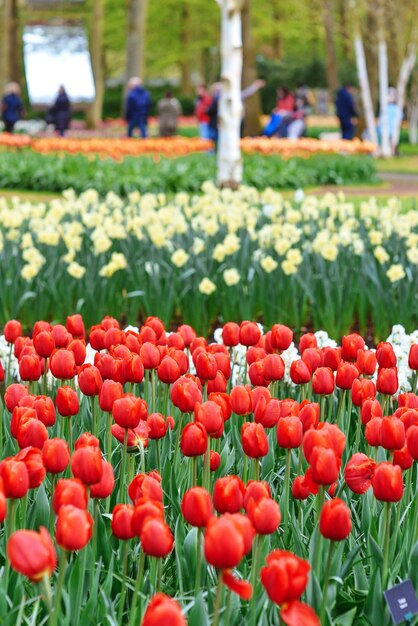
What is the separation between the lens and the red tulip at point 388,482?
1.94 meters

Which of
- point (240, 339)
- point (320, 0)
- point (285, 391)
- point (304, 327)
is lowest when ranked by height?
point (304, 327)

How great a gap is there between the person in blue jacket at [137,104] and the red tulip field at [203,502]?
69.2 ft

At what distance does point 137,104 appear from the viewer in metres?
24.0

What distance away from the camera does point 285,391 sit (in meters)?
3.53

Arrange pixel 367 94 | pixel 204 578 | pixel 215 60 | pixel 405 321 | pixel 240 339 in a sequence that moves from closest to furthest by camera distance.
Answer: pixel 204 578
pixel 240 339
pixel 405 321
pixel 367 94
pixel 215 60

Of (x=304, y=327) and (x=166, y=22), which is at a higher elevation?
(x=166, y=22)

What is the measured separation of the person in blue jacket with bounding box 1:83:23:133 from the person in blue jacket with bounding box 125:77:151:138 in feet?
8.98

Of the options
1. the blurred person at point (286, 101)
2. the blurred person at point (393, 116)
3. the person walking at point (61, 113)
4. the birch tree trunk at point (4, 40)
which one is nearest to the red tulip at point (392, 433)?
the blurred person at point (393, 116)

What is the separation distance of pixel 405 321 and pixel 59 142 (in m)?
15.8

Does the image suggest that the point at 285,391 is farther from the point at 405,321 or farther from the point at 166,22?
the point at 166,22

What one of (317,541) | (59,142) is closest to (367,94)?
(59,142)

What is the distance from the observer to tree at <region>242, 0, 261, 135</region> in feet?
72.1

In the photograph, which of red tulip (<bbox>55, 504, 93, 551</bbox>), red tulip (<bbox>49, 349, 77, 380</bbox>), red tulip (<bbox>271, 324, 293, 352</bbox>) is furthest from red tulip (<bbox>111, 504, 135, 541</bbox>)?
red tulip (<bbox>271, 324, 293, 352</bbox>)

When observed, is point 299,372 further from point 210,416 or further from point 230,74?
point 230,74
